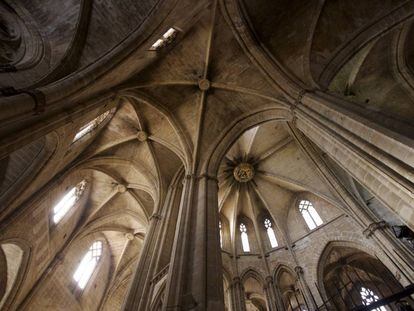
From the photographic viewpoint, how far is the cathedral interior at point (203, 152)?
5.98m

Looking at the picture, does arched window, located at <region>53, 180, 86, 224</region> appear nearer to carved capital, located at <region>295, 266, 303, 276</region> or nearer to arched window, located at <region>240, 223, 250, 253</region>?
arched window, located at <region>240, 223, 250, 253</region>

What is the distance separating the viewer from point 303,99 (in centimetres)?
798

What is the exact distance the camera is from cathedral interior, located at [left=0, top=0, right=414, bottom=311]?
5977mm

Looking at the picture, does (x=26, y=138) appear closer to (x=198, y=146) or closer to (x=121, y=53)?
(x=121, y=53)

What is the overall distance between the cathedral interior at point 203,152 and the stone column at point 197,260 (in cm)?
4

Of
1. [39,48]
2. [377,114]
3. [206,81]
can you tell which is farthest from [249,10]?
[39,48]

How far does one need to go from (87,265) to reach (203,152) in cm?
1008

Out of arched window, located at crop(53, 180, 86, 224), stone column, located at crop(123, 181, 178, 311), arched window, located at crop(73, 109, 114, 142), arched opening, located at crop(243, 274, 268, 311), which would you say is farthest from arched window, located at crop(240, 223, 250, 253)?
arched window, located at crop(73, 109, 114, 142)

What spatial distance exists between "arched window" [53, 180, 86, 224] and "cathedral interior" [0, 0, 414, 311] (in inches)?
3.9

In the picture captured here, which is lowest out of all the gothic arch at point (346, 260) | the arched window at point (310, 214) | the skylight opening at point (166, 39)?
the gothic arch at point (346, 260)

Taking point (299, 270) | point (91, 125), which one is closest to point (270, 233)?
point (299, 270)

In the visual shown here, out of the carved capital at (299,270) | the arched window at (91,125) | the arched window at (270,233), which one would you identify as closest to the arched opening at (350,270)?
the carved capital at (299,270)

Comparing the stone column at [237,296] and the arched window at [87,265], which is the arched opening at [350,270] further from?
the arched window at [87,265]

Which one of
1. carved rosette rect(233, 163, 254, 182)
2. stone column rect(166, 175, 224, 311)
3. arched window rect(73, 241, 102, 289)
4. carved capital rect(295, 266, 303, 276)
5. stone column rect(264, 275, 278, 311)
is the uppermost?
carved rosette rect(233, 163, 254, 182)
